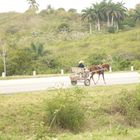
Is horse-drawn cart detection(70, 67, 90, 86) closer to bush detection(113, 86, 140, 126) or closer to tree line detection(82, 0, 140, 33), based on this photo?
bush detection(113, 86, 140, 126)

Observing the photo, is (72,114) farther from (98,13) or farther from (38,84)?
(98,13)

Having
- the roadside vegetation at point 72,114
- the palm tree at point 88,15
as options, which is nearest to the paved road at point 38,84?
the roadside vegetation at point 72,114

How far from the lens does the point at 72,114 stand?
48.8 ft

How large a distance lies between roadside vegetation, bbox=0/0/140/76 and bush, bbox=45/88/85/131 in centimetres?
2905

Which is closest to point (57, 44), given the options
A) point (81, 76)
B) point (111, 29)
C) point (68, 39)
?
point (68, 39)

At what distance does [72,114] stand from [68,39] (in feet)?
209

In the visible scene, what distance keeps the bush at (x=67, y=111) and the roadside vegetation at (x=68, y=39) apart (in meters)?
29.0

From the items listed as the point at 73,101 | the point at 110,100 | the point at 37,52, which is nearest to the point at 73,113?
the point at 73,101

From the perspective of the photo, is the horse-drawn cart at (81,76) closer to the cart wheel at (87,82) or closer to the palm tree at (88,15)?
the cart wheel at (87,82)

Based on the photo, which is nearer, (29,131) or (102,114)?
(29,131)

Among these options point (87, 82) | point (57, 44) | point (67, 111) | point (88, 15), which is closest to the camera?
point (67, 111)

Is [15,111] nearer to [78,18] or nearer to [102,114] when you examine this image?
[102,114]

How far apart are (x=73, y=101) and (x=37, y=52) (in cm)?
3854

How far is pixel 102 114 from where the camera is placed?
1630 cm
